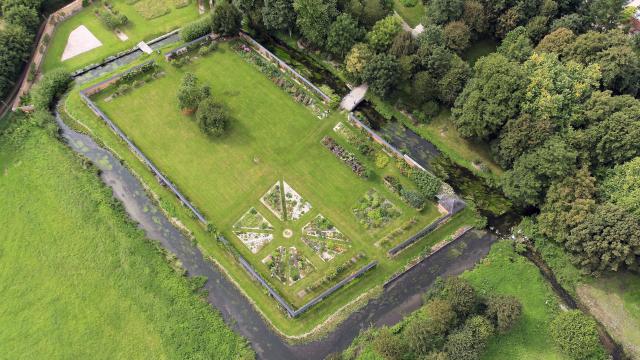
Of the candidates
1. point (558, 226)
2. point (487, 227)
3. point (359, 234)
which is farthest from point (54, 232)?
point (558, 226)

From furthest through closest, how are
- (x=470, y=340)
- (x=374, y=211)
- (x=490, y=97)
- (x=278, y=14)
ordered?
(x=278, y=14), (x=490, y=97), (x=374, y=211), (x=470, y=340)

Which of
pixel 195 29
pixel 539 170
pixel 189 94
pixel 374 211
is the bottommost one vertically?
pixel 539 170

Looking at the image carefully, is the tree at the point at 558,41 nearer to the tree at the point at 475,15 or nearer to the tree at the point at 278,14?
the tree at the point at 475,15

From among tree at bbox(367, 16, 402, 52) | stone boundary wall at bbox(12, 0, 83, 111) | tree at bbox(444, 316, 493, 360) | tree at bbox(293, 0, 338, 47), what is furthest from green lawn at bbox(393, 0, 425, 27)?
stone boundary wall at bbox(12, 0, 83, 111)

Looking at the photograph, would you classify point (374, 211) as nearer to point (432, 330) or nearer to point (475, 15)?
point (432, 330)

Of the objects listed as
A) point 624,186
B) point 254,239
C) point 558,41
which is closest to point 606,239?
point 624,186

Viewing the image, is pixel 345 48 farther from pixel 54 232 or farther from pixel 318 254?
pixel 54 232

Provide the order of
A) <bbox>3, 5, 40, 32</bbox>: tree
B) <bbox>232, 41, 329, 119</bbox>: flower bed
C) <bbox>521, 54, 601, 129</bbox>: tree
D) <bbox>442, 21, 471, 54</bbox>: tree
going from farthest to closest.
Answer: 1. <bbox>3, 5, 40, 32</bbox>: tree
2. <bbox>232, 41, 329, 119</bbox>: flower bed
3. <bbox>442, 21, 471, 54</bbox>: tree
4. <bbox>521, 54, 601, 129</bbox>: tree

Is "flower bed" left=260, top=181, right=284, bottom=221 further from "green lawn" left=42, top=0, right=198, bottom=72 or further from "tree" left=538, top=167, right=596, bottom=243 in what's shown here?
"green lawn" left=42, top=0, right=198, bottom=72
